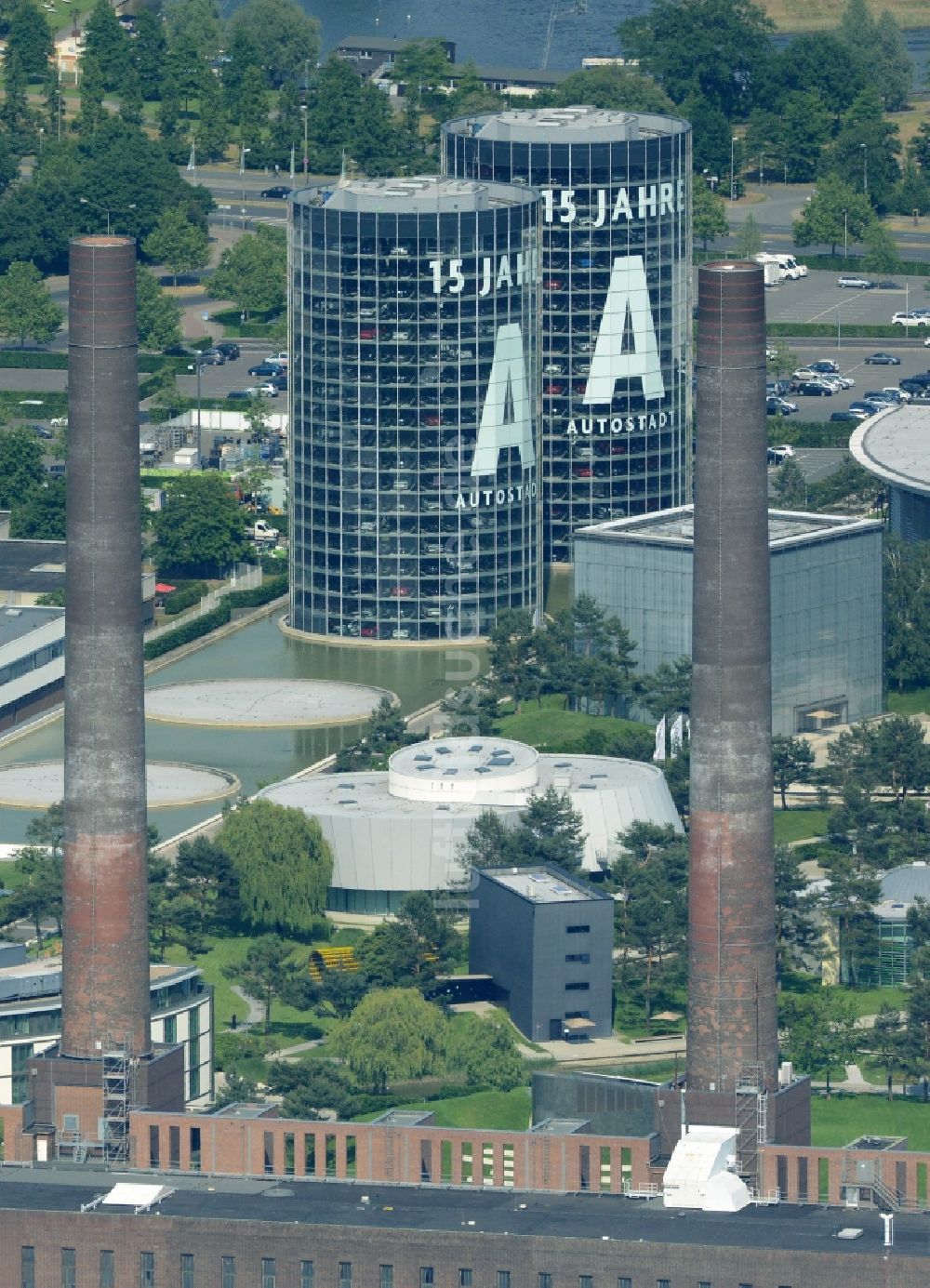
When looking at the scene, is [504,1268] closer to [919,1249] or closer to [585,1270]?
[585,1270]

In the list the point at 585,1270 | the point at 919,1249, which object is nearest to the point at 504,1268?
the point at 585,1270
